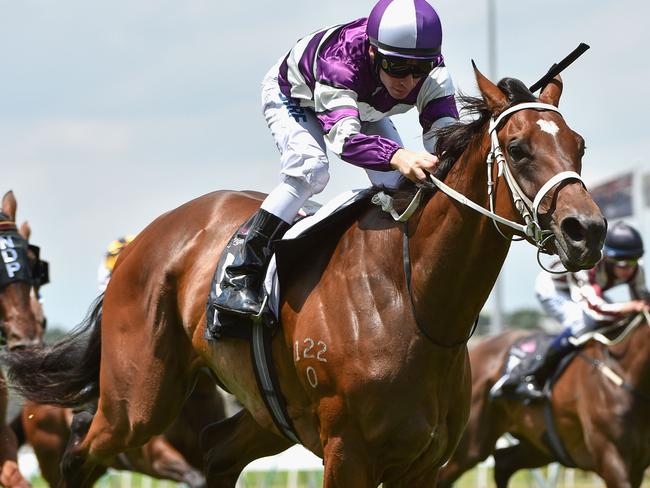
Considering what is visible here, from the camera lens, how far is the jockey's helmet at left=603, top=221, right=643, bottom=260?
1005 cm

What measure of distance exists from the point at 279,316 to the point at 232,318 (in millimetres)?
282

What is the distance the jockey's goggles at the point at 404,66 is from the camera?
16.6 feet

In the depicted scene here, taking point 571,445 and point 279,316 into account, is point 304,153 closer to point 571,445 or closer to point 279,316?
point 279,316

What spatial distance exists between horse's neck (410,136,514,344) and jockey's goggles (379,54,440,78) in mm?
489

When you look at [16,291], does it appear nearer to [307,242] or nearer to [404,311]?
[307,242]

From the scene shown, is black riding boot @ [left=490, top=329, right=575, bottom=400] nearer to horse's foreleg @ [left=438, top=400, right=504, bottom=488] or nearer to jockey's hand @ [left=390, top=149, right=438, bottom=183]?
horse's foreleg @ [left=438, top=400, right=504, bottom=488]

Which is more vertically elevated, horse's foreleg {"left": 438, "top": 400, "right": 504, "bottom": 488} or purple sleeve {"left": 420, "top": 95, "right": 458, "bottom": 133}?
purple sleeve {"left": 420, "top": 95, "right": 458, "bottom": 133}

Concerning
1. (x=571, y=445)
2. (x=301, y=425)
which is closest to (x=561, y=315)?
(x=571, y=445)

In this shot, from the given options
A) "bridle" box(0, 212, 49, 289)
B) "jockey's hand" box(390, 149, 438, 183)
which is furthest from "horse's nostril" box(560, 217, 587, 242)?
"bridle" box(0, 212, 49, 289)

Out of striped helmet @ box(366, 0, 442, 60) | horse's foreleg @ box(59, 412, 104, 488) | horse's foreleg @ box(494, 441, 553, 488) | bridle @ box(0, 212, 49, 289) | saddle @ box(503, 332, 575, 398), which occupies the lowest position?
horse's foreleg @ box(494, 441, 553, 488)

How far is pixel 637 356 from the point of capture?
973cm

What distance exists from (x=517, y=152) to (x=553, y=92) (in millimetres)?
470

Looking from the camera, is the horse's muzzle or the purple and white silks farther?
the purple and white silks

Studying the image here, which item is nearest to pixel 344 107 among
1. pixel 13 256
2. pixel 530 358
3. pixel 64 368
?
pixel 64 368
